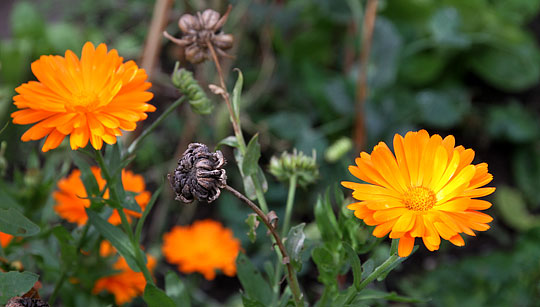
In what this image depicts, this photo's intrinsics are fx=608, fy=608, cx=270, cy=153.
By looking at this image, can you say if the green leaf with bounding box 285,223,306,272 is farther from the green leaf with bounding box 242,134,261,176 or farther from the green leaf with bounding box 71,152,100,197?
the green leaf with bounding box 71,152,100,197

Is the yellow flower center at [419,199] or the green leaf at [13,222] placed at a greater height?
the yellow flower center at [419,199]

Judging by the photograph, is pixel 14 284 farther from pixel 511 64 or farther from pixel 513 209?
pixel 511 64

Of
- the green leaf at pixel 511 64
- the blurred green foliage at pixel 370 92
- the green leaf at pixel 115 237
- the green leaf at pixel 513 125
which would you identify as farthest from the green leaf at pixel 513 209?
the green leaf at pixel 115 237

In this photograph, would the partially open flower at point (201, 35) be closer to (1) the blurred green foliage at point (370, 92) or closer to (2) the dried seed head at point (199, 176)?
(2) the dried seed head at point (199, 176)

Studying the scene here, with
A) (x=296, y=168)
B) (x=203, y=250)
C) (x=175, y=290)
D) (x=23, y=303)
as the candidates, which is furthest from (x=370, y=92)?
(x=23, y=303)

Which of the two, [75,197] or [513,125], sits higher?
[75,197]

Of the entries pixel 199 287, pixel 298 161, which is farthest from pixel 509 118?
pixel 298 161

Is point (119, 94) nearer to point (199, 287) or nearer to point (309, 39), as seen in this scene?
point (199, 287)
